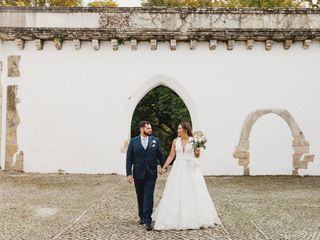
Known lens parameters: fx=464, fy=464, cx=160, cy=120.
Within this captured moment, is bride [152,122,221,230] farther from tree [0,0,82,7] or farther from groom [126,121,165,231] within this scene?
tree [0,0,82,7]

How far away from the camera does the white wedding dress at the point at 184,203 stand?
21.0 feet

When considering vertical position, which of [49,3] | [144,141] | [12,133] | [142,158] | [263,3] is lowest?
[12,133]

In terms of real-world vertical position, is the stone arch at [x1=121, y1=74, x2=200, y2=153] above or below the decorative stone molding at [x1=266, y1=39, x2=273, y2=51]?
below

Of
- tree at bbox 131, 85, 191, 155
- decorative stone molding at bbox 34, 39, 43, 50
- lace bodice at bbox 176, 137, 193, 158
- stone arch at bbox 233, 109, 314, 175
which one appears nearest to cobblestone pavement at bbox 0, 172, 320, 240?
stone arch at bbox 233, 109, 314, 175

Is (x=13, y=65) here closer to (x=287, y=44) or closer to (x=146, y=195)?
(x=287, y=44)

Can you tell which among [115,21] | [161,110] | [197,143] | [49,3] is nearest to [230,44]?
[115,21]

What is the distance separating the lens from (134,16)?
1377 centimetres

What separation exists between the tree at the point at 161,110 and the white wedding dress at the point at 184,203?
14.6m

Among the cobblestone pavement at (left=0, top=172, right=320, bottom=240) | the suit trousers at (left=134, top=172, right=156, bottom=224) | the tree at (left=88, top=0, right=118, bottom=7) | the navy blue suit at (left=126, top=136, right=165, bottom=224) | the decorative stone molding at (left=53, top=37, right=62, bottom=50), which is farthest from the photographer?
the tree at (left=88, top=0, right=118, bottom=7)

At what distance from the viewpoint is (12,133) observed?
42.9 feet

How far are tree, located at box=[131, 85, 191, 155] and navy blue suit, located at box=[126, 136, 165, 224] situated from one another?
1445 cm

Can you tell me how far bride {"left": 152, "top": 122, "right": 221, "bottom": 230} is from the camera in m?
6.41

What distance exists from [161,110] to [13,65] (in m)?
10.7

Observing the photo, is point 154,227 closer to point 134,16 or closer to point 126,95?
point 126,95
